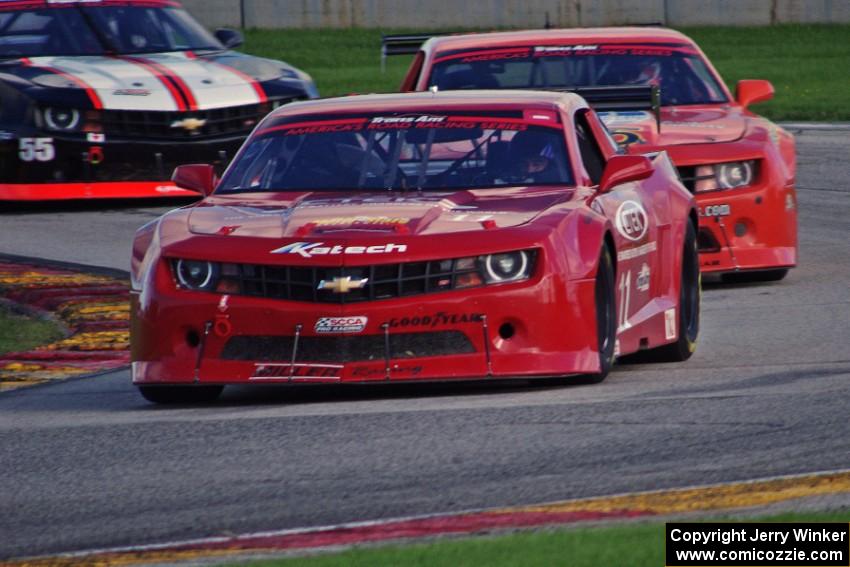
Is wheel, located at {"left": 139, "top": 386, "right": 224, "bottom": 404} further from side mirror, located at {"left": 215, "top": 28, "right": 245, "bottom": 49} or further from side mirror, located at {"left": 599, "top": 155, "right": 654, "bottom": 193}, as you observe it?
side mirror, located at {"left": 215, "top": 28, "right": 245, "bottom": 49}

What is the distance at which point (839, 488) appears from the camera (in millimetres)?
5723

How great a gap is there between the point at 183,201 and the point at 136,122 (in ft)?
3.91

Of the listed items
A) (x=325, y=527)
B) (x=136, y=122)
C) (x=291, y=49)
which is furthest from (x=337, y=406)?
(x=291, y=49)

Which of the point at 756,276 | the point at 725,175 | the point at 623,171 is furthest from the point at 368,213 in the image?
the point at 756,276

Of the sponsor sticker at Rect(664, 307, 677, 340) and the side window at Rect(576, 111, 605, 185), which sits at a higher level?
the side window at Rect(576, 111, 605, 185)

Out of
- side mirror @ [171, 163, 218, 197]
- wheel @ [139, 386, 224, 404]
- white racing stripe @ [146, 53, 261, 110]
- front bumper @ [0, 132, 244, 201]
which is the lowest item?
front bumper @ [0, 132, 244, 201]

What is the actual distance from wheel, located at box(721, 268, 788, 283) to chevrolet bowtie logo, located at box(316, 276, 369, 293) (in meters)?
4.73

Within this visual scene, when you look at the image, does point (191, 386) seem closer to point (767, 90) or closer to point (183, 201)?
point (767, 90)

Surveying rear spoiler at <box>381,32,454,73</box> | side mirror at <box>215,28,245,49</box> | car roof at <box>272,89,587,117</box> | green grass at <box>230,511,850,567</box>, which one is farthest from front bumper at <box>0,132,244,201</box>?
green grass at <box>230,511,850,567</box>

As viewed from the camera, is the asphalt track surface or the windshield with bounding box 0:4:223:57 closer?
the asphalt track surface

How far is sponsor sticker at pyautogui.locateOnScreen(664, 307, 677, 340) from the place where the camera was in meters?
8.80

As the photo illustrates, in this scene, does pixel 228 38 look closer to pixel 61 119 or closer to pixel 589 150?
pixel 61 119

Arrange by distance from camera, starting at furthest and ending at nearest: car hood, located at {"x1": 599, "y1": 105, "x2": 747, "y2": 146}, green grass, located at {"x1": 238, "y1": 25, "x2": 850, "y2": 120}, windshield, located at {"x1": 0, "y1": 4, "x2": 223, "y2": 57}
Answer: green grass, located at {"x1": 238, "y1": 25, "x2": 850, "y2": 120}, windshield, located at {"x1": 0, "y1": 4, "x2": 223, "y2": 57}, car hood, located at {"x1": 599, "y1": 105, "x2": 747, "y2": 146}

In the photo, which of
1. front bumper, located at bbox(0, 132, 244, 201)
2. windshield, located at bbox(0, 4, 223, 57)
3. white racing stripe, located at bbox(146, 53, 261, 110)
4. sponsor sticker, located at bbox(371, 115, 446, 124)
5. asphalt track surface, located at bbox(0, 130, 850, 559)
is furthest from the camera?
windshield, located at bbox(0, 4, 223, 57)
